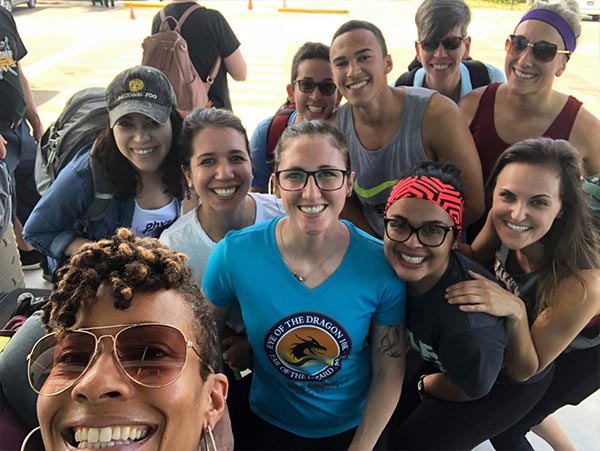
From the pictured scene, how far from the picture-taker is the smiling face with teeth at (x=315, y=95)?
263 centimetres

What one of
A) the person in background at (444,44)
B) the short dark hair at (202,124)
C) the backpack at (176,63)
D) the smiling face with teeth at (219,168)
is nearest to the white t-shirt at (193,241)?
the smiling face with teeth at (219,168)

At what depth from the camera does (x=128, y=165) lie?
2.29 metres

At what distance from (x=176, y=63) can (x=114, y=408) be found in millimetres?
2547

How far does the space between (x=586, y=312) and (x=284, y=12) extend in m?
16.3

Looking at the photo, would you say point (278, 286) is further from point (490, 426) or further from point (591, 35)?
point (591, 35)

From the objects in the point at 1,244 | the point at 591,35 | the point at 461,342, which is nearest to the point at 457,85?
the point at 461,342

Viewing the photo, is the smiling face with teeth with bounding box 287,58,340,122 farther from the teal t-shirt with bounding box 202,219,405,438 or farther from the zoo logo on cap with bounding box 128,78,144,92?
the teal t-shirt with bounding box 202,219,405,438

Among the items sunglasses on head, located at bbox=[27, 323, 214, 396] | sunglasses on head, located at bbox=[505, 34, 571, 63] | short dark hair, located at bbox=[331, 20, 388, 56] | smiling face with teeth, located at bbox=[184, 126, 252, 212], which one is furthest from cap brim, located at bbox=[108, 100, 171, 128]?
sunglasses on head, located at bbox=[505, 34, 571, 63]

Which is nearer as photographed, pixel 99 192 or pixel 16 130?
pixel 99 192

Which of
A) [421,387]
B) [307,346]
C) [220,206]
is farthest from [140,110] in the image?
[421,387]

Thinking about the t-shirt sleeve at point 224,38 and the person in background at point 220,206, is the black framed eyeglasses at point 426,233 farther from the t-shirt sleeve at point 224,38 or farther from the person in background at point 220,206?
the t-shirt sleeve at point 224,38

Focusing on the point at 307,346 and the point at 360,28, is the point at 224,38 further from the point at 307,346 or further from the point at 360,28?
the point at 307,346

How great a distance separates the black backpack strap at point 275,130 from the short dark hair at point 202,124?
59cm

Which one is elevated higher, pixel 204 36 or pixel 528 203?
pixel 204 36
